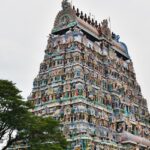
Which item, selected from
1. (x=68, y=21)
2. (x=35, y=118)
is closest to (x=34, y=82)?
(x=68, y=21)

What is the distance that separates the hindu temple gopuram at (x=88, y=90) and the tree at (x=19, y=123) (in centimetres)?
1843

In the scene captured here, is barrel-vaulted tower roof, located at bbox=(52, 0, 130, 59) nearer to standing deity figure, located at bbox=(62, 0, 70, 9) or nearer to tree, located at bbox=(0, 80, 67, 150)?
standing deity figure, located at bbox=(62, 0, 70, 9)

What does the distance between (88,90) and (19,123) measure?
28.3 meters

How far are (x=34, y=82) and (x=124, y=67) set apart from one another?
66.6ft

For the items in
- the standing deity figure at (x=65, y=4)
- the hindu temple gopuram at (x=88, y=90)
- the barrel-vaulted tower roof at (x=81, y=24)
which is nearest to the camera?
the hindu temple gopuram at (x=88, y=90)

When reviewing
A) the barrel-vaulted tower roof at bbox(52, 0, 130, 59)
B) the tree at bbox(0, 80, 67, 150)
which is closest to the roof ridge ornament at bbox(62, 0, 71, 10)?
the barrel-vaulted tower roof at bbox(52, 0, 130, 59)

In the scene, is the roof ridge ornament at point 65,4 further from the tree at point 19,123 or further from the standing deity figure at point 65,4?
the tree at point 19,123

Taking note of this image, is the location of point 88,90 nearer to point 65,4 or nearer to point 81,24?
point 81,24

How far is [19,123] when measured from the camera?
34906 mm

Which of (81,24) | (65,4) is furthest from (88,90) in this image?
(65,4)

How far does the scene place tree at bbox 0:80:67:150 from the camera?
34656 millimetres

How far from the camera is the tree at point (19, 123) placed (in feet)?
114

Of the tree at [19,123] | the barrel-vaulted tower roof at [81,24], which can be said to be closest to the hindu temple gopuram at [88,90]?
the barrel-vaulted tower roof at [81,24]

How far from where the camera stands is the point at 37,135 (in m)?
37.0
